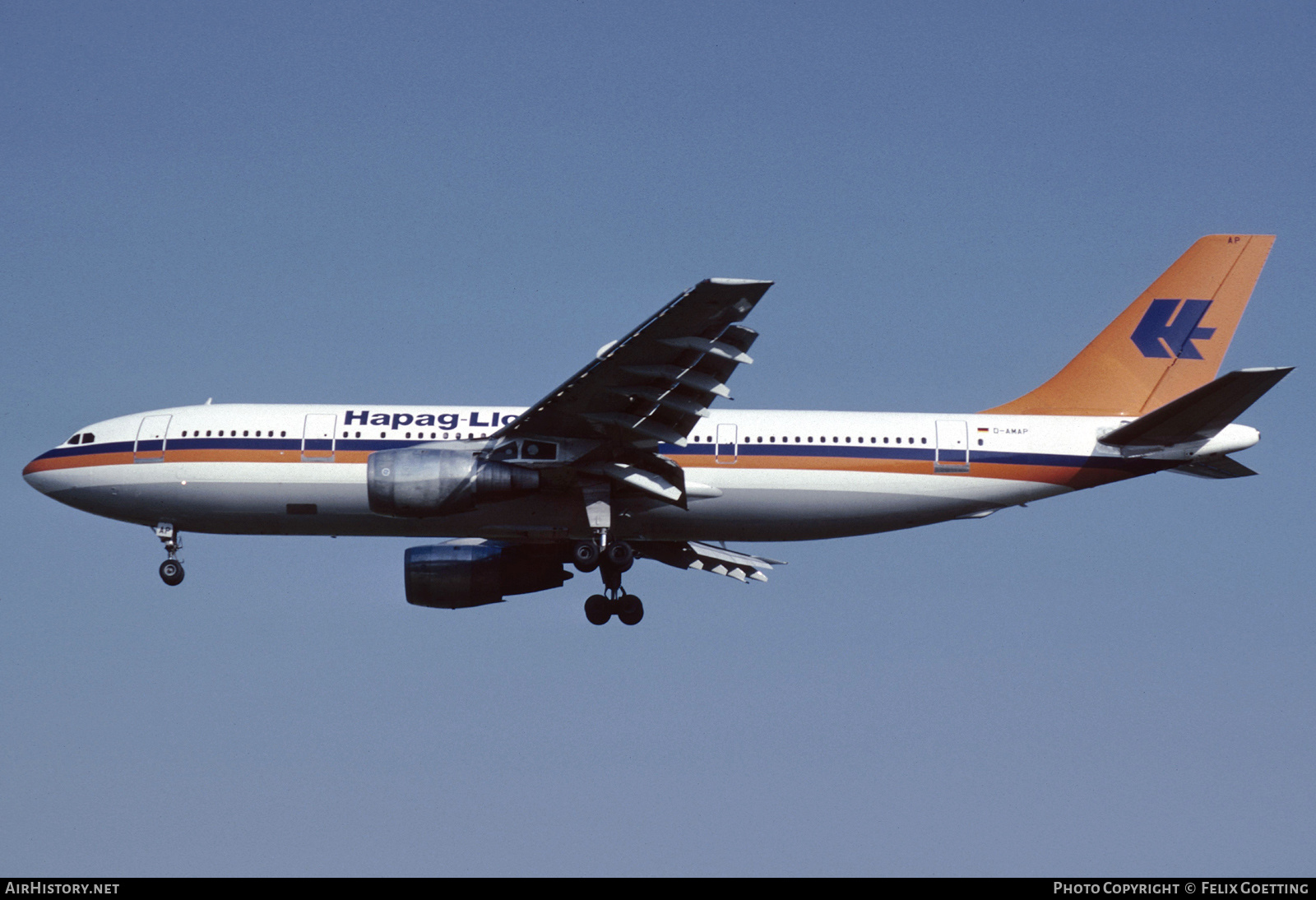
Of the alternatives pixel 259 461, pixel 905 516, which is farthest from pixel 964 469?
pixel 259 461

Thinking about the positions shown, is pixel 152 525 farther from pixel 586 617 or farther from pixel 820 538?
pixel 820 538

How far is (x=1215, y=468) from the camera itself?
38.2 meters

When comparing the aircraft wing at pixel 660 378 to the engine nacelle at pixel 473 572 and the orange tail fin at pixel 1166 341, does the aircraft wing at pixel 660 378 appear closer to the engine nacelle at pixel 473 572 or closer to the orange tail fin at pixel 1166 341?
the engine nacelle at pixel 473 572

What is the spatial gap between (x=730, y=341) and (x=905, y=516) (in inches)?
317

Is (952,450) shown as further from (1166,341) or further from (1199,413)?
(1166,341)

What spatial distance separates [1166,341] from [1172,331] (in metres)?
0.35

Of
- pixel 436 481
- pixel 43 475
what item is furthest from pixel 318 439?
pixel 43 475

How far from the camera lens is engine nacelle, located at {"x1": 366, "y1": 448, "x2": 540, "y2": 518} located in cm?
3594

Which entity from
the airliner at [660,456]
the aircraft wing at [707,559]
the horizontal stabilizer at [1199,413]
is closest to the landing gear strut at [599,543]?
the airliner at [660,456]

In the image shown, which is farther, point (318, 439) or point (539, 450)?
point (318, 439)

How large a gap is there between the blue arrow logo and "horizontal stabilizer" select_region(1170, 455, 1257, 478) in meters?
3.97

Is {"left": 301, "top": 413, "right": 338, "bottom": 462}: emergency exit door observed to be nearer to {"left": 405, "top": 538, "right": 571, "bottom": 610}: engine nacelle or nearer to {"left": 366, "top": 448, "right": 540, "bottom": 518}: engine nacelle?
{"left": 366, "top": 448, "right": 540, "bottom": 518}: engine nacelle

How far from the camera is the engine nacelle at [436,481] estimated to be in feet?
118

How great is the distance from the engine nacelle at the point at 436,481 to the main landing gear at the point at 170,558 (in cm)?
665
